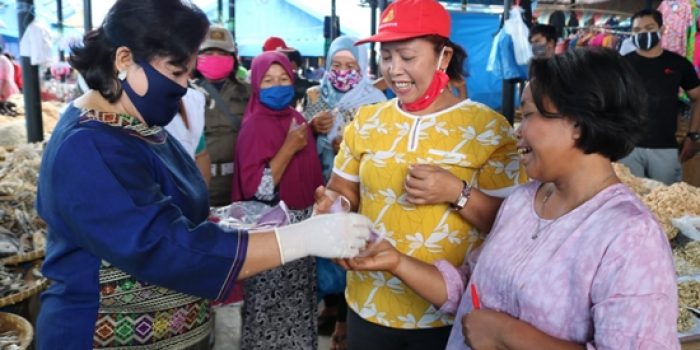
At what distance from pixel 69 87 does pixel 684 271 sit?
1099cm

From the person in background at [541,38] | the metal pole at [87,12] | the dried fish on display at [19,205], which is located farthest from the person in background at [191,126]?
the metal pole at [87,12]

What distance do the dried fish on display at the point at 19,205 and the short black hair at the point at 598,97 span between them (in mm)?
2940

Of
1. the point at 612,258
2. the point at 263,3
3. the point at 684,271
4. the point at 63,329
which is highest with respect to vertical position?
the point at 263,3

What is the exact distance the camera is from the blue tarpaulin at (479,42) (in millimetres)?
11156

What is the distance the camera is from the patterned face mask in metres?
3.74

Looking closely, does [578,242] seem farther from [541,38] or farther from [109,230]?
[541,38]

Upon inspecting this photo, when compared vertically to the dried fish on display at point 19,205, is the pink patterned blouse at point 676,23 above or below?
above

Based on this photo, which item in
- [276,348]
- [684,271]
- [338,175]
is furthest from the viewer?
[276,348]

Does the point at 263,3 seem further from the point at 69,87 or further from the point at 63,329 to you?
the point at 63,329

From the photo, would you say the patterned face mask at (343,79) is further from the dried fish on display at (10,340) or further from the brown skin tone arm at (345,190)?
the dried fish on display at (10,340)

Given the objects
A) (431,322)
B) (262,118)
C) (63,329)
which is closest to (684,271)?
(431,322)

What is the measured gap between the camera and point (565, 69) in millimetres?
1313

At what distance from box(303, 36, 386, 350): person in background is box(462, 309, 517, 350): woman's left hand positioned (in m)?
2.14

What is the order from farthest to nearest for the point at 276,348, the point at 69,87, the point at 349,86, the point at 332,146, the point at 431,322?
the point at 69,87, the point at 349,86, the point at 332,146, the point at 276,348, the point at 431,322
